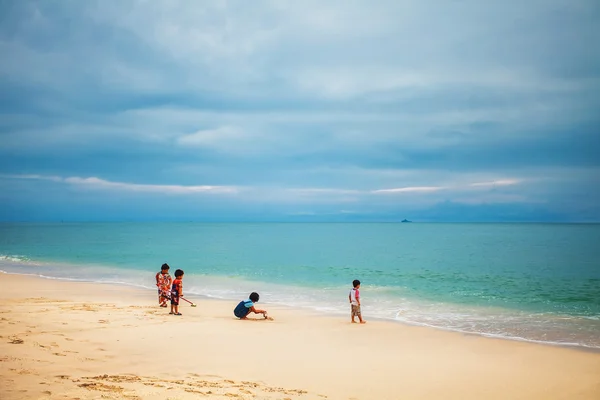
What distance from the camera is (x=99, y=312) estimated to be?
15055 millimetres

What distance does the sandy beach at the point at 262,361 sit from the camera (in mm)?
7461

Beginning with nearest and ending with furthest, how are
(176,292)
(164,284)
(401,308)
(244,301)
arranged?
1. (244,301)
2. (176,292)
3. (164,284)
4. (401,308)

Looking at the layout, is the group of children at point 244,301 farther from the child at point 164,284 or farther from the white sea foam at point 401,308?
the white sea foam at point 401,308

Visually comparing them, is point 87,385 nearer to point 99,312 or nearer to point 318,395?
point 318,395

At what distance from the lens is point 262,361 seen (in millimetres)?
9656

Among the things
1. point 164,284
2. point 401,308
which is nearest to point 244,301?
point 164,284

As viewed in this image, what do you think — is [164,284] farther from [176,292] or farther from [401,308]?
[401,308]

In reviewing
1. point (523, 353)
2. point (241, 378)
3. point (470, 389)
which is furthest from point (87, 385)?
point (523, 353)

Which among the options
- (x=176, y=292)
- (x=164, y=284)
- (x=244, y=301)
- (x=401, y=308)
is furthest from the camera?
(x=401, y=308)

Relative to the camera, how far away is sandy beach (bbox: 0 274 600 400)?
7.46 m

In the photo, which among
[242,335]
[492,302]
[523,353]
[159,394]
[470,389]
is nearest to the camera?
[159,394]

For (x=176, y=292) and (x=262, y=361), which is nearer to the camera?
(x=262, y=361)

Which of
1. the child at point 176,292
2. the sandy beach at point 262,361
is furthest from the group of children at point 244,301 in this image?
the sandy beach at point 262,361

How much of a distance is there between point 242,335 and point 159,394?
18.7 ft
